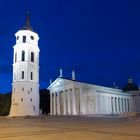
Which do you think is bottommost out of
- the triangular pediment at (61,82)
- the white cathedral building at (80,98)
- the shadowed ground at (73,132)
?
the shadowed ground at (73,132)

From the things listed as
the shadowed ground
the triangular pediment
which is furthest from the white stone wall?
the shadowed ground

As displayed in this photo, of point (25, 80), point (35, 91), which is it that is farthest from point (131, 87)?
point (25, 80)

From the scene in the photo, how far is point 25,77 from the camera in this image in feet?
214

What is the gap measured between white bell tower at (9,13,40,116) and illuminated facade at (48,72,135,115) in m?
8.31

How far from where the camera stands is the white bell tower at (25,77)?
64.4 metres

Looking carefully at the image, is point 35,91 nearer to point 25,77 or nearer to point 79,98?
point 25,77

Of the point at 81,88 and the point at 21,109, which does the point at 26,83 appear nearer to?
the point at 21,109

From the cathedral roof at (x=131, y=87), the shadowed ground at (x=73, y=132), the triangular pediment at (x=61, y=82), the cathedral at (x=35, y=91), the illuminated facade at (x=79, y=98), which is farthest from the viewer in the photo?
the cathedral roof at (x=131, y=87)

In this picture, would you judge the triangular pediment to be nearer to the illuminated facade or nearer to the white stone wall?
the illuminated facade

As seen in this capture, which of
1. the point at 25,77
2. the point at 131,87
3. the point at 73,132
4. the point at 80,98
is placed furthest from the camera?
the point at 131,87

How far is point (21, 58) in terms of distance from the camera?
6656 cm

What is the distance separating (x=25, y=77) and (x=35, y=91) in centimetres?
459

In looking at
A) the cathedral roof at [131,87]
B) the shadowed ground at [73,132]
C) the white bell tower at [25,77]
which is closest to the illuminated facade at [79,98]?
the white bell tower at [25,77]

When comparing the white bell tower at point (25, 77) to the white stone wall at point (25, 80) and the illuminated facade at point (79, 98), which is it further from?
the illuminated facade at point (79, 98)
